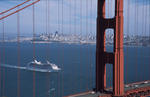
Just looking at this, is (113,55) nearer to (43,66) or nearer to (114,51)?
(114,51)

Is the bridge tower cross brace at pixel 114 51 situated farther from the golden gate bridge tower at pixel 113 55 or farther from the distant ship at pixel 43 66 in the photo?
the distant ship at pixel 43 66

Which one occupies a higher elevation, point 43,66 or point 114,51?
point 114,51

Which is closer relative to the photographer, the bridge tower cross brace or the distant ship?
the bridge tower cross brace

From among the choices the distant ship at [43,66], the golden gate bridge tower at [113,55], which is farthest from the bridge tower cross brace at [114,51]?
the distant ship at [43,66]

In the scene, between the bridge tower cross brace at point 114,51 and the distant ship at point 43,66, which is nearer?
the bridge tower cross brace at point 114,51

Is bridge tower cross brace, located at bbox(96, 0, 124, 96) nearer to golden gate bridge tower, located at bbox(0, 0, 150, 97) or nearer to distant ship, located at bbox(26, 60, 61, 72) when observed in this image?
golden gate bridge tower, located at bbox(0, 0, 150, 97)

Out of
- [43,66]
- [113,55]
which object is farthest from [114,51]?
[43,66]

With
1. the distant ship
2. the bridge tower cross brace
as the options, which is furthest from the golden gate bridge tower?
the distant ship

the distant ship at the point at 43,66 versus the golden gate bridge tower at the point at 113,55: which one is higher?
the golden gate bridge tower at the point at 113,55
